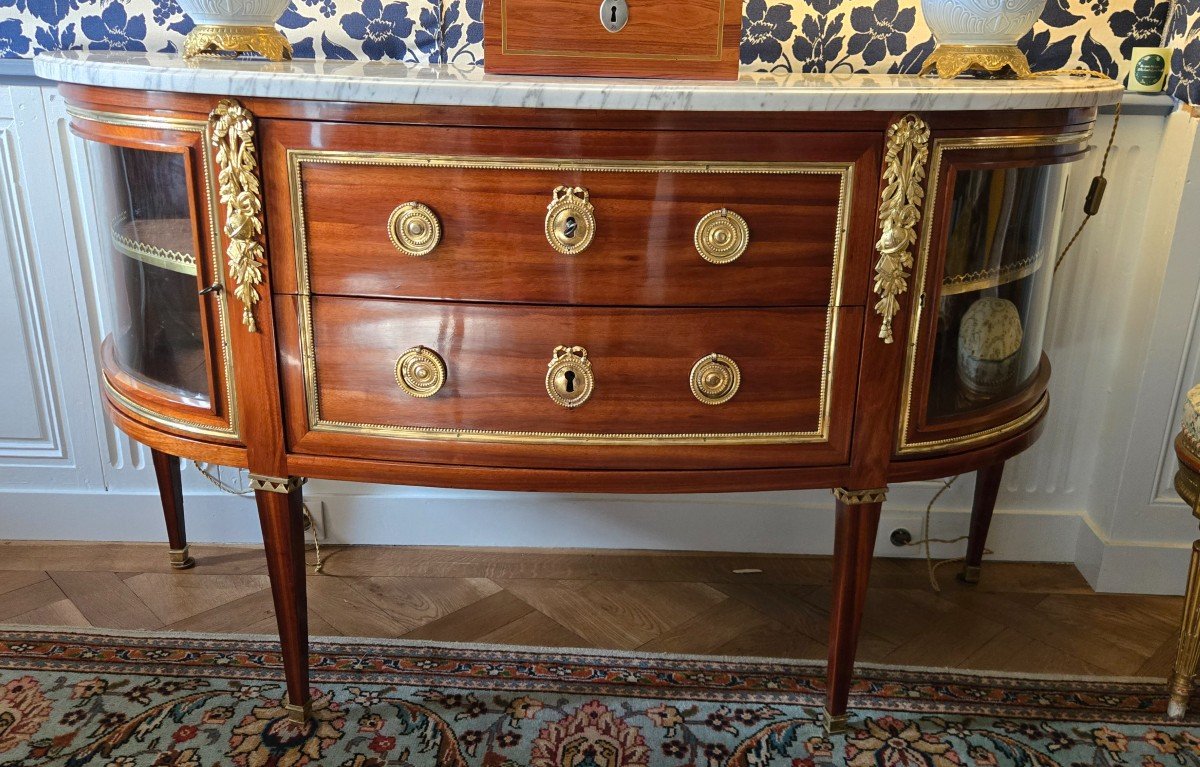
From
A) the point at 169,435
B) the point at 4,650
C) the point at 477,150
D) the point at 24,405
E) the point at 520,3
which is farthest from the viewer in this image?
the point at 24,405

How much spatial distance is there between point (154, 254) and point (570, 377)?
0.59 m

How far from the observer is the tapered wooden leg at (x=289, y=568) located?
129 cm

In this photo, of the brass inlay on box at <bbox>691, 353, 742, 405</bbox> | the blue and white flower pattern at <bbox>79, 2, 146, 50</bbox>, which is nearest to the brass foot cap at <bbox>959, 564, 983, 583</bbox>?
the brass inlay on box at <bbox>691, 353, 742, 405</bbox>

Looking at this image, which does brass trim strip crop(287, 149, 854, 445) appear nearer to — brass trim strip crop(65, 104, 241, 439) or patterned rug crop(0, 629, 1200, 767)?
brass trim strip crop(65, 104, 241, 439)

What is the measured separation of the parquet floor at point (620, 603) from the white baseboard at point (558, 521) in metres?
0.03

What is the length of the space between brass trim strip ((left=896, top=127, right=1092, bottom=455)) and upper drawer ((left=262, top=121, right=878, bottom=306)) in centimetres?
10

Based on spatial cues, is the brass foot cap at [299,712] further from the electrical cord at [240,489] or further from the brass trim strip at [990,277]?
the brass trim strip at [990,277]

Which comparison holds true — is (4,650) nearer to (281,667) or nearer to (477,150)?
(281,667)

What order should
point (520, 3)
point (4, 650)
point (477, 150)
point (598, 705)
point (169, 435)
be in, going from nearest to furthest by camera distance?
point (477, 150) < point (520, 3) < point (169, 435) < point (598, 705) < point (4, 650)

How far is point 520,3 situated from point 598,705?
3.39ft

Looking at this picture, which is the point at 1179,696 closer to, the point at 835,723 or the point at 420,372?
the point at 835,723

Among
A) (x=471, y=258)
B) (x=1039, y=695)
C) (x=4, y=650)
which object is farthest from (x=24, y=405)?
(x=1039, y=695)

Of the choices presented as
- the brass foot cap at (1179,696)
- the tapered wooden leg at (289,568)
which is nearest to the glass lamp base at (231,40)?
the tapered wooden leg at (289,568)

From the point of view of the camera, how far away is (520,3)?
3.94ft
